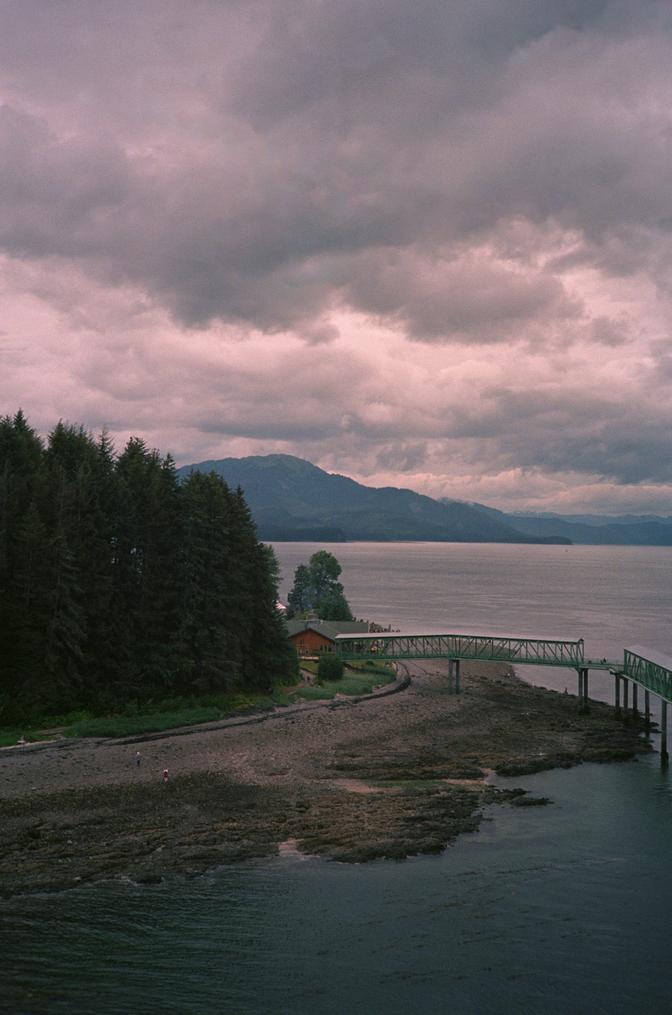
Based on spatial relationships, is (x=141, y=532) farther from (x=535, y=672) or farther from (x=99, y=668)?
(x=535, y=672)

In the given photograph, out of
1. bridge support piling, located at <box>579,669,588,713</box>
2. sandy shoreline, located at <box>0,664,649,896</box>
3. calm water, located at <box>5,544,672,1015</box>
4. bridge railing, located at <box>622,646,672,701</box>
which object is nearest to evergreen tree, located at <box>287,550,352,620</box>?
bridge support piling, located at <box>579,669,588,713</box>

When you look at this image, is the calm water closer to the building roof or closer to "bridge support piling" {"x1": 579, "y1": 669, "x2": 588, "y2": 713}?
"bridge support piling" {"x1": 579, "y1": 669, "x2": 588, "y2": 713}

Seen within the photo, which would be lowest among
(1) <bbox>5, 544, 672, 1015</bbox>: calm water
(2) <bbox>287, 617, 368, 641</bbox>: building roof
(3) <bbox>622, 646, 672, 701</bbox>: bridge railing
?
(1) <bbox>5, 544, 672, 1015</bbox>: calm water

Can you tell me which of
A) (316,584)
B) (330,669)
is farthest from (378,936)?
(316,584)

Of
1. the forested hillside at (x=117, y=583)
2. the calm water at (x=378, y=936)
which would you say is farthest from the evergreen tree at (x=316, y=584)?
the calm water at (x=378, y=936)

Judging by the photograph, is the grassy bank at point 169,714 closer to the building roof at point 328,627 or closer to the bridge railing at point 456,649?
the bridge railing at point 456,649

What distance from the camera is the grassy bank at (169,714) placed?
45.4 meters

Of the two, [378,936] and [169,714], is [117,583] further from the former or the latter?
[378,936]

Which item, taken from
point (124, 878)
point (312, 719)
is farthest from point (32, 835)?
point (312, 719)

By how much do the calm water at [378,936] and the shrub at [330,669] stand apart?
120ft

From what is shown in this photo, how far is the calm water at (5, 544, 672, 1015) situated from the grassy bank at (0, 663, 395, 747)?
790 inches

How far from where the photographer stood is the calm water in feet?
70.1

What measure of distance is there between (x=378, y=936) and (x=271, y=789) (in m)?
14.3

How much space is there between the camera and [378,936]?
24.6 metres
